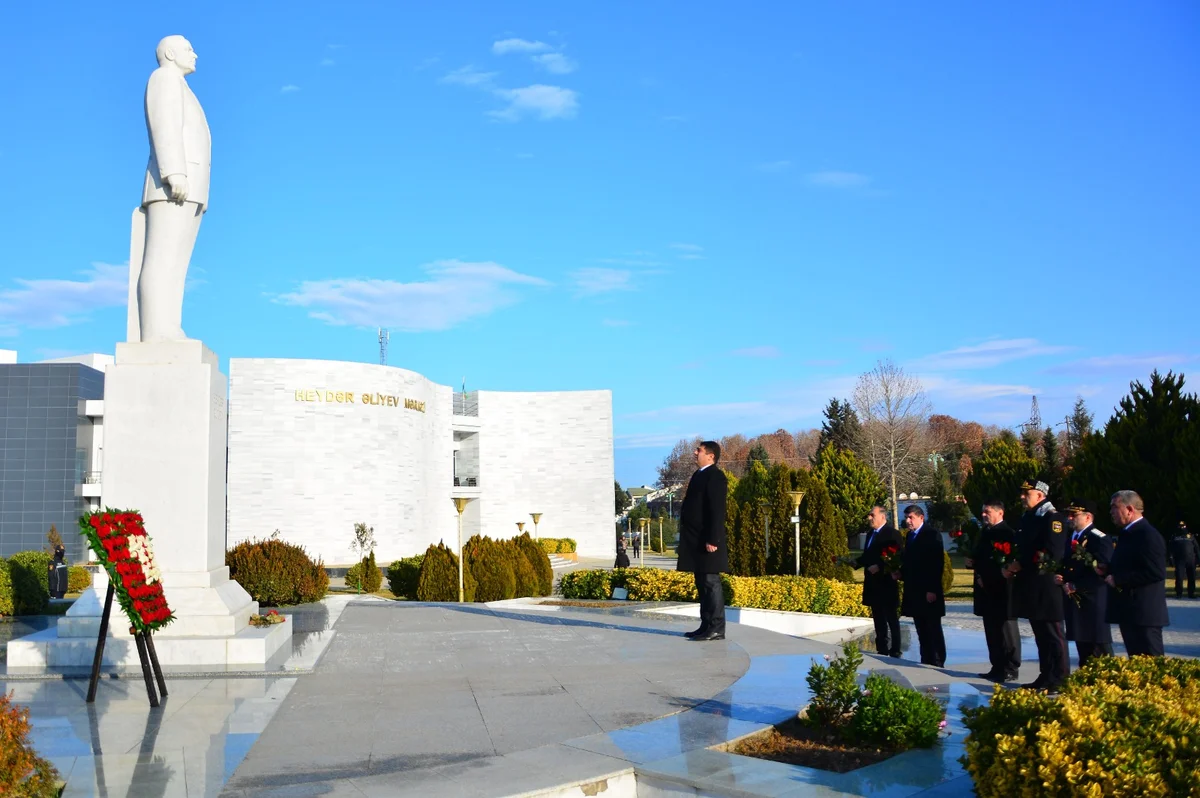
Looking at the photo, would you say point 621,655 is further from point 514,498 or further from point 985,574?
point 514,498

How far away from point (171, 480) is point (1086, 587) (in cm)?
719

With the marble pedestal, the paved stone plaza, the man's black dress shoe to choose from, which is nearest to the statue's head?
the marble pedestal

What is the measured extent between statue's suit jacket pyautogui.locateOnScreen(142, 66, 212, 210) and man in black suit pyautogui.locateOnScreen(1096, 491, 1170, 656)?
7498mm

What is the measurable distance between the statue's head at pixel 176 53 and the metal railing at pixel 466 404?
4701 cm

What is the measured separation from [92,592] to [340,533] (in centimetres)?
3582

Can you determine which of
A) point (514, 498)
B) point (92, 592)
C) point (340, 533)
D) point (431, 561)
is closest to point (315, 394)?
point (340, 533)

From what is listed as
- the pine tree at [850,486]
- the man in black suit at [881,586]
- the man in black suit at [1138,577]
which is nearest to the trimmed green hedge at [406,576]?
the man in black suit at [881,586]

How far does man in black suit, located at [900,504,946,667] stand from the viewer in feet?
28.8

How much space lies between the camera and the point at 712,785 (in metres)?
3.97

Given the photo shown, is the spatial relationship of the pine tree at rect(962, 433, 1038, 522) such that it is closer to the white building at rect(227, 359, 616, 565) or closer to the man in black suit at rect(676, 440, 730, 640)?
the white building at rect(227, 359, 616, 565)

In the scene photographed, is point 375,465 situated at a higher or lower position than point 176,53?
lower

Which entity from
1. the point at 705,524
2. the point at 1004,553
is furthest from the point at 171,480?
the point at 1004,553

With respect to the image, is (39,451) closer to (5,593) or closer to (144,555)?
(5,593)

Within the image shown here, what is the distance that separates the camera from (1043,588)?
22.9ft
